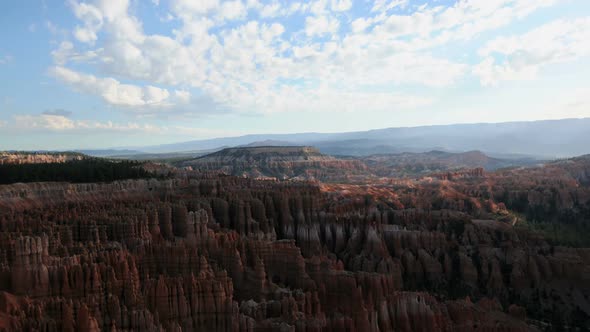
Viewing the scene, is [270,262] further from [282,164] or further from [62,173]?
[282,164]

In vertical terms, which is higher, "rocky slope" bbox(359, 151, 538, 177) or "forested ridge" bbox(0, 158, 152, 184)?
"forested ridge" bbox(0, 158, 152, 184)

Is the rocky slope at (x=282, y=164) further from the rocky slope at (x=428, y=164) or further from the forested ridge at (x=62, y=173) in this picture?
the forested ridge at (x=62, y=173)

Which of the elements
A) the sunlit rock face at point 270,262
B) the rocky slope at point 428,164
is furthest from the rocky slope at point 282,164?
the sunlit rock face at point 270,262

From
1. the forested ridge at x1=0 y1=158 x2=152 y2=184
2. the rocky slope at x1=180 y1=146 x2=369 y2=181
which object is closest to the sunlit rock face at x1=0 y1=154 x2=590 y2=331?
the forested ridge at x1=0 y1=158 x2=152 y2=184

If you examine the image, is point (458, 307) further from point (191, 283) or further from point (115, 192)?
point (115, 192)

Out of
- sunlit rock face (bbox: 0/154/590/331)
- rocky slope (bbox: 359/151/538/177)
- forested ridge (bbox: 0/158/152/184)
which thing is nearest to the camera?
sunlit rock face (bbox: 0/154/590/331)

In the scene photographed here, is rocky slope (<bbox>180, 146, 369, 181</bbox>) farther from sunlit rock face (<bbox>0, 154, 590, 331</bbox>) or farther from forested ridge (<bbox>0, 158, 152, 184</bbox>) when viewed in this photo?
sunlit rock face (<bbox>0, 154, 590, 331</bbox>)
